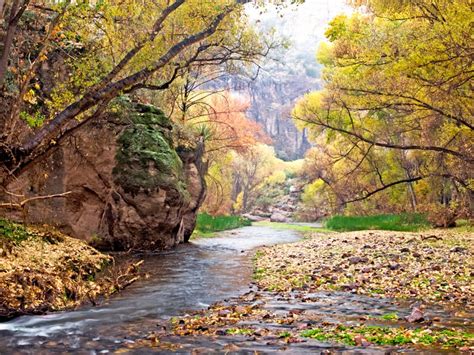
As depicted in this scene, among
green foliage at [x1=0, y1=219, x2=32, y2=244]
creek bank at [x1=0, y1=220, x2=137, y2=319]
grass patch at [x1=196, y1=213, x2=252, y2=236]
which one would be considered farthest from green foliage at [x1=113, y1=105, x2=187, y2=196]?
grass patch at [x1=196, y1=213, x2=252, y2=236]

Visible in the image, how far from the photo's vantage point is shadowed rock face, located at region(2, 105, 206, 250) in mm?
13242

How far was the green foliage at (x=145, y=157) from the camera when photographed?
1468 centimetres

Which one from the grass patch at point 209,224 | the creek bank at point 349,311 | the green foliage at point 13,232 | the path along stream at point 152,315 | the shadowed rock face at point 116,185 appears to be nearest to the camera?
the creek bank at point 349,311

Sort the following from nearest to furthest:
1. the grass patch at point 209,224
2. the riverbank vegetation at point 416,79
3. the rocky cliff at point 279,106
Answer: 1. the riverbank vegetation at point 416,79
2. the grass patch at point 209,224
3. the rocky cliff at point 279,106

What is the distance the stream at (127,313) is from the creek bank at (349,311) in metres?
0.41

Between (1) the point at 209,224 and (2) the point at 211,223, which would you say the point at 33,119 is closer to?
(1) the point at 209,224

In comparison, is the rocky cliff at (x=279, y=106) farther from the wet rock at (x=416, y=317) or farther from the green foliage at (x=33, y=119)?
the wet rock at (x=416, y=317)

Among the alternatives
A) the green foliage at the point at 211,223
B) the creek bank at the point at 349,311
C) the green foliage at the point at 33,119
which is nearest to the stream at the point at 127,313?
the creek bank at the point at 349,311

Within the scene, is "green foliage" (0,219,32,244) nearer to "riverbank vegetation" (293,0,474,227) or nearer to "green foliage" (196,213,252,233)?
"riverbank vegetation" (293,0,474,227)

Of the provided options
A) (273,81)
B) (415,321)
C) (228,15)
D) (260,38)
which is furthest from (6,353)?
(273,81)

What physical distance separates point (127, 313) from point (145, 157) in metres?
9.18

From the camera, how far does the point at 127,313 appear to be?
653 cm

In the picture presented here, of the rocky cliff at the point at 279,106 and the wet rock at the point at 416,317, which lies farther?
the rocky cliff at the point at 279,106

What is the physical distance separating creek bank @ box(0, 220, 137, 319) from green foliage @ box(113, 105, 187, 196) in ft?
14.2
